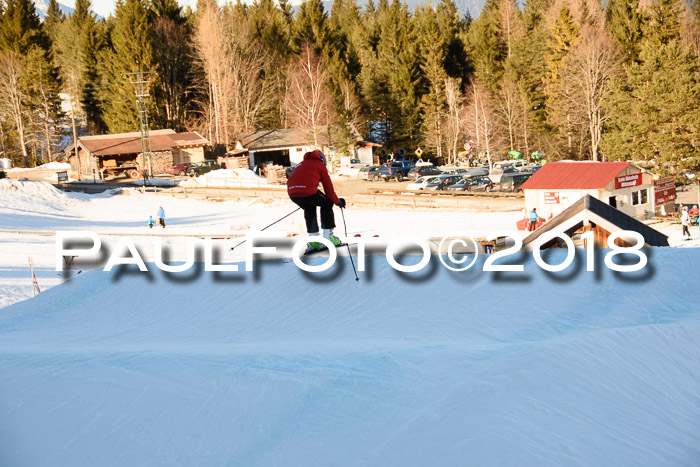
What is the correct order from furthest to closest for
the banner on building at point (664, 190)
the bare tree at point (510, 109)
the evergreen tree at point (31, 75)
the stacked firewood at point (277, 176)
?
the evergreen tree at point (31, 75)
the bare tree at point (510, 109)
the stacked firewood at point (277, 176)
the banner on building at point (664, 190)

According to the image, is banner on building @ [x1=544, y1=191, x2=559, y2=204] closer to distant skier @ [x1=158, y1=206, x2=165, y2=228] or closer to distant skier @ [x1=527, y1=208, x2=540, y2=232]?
distant skier @ [x1=527, y1=208, x2=540, y2=232]

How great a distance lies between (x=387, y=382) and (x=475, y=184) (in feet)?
119

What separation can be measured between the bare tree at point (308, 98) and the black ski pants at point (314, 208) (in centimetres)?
4534

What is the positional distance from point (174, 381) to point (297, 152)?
5226 cm

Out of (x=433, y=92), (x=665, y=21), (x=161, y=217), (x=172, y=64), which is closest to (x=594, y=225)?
(x=161, y=217)

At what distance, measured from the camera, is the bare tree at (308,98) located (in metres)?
56.2

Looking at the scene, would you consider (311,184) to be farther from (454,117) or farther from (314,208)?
(454,117)

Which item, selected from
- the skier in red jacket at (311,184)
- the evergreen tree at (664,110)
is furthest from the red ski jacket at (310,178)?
the evergreen tree at (664,110)

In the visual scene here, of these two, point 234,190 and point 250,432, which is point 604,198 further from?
point 250,432

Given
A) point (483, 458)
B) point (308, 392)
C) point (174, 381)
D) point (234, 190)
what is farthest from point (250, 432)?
point (234, 190)

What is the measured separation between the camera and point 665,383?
5.14 m

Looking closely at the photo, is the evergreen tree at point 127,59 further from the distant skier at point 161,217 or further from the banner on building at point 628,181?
the banner on building at point 628,181

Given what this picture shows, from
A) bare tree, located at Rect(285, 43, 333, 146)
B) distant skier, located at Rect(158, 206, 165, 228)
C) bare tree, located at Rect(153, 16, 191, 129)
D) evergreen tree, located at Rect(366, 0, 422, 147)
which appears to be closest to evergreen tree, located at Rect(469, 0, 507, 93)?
evergreen tree, located at Rect(366, 0, 422, 147)

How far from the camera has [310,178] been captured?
897cm
